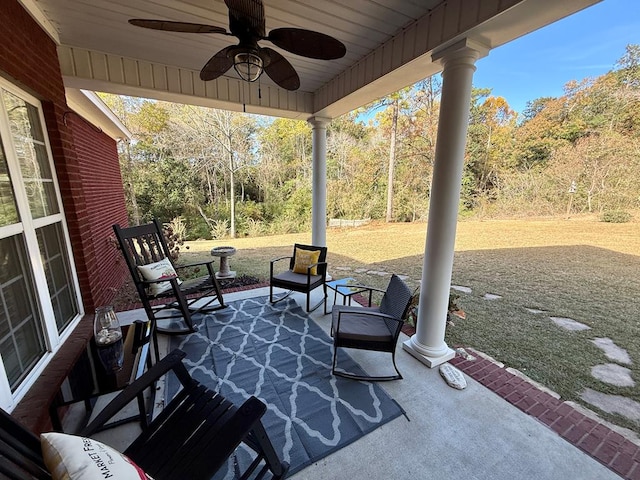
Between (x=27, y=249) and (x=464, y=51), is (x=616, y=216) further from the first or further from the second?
(x=27, y=249)

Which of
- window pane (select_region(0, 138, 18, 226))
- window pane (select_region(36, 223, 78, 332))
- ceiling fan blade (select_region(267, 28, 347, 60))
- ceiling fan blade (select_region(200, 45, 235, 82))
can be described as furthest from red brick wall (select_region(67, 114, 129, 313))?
ceiling fan blade (select_region(267, 28, 347, 60))

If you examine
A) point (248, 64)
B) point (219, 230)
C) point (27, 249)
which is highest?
point (248, 64)

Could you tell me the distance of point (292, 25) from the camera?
7.20 ft

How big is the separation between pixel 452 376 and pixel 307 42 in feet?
8.31

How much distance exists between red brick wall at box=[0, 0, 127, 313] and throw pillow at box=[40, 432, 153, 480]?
2.03 m

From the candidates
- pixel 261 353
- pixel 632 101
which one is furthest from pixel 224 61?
pixel 632 101

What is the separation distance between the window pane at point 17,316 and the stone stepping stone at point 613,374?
4.08 metres

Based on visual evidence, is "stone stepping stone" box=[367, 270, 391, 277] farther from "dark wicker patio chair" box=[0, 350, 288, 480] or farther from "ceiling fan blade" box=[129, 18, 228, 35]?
"ceiling fan blade" box=[129, 18, 228, 35]

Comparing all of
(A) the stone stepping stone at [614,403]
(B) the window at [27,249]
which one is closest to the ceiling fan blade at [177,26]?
(B) the window at [27,249]

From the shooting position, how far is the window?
1557mm

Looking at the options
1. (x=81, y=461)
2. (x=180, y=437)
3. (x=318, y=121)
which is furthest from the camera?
(x=318, y=121)

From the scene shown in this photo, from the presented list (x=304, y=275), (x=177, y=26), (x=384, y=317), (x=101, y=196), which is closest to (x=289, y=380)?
(x=384, y=317)

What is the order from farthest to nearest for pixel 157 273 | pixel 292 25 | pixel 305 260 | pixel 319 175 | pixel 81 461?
1. pixel 319 175
2. pixel 305 260
3. pixel 157 273
4. pixel 292 25
5. pixel 81 461

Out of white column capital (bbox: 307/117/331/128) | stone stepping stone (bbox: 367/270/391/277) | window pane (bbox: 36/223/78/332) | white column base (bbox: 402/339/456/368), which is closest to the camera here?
window pane (bbox: 36/223/78/332)
